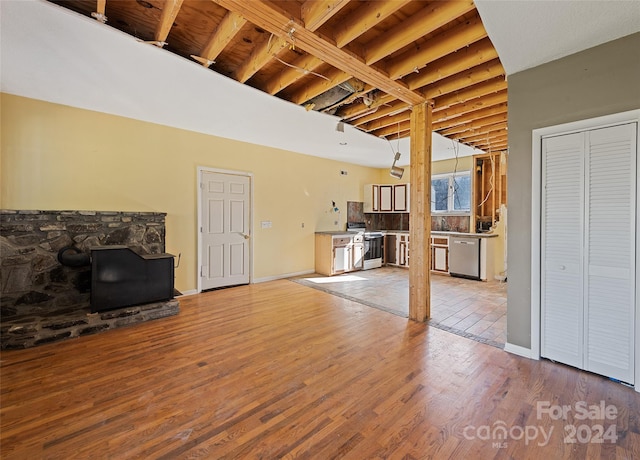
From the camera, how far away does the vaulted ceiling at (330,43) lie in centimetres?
197

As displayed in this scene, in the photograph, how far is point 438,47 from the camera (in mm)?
2430

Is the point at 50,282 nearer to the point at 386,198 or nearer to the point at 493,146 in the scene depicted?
the point at 386,198

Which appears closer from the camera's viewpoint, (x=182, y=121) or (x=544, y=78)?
(x=544, y=78)

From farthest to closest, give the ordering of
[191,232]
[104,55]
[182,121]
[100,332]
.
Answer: [191,232], [182,121], [100,332], [104,55]

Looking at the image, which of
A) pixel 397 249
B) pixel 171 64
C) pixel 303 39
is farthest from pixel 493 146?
pixel 171 64

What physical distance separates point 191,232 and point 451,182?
589cm

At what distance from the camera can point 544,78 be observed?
7.91 ft

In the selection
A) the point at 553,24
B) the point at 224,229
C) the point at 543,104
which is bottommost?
the point at 224,229

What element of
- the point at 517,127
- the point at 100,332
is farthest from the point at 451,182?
the point at 100,332

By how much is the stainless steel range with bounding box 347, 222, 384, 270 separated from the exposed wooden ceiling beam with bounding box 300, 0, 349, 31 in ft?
16.4

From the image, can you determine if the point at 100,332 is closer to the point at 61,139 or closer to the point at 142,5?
the point at 61,139

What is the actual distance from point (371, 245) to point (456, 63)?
4695 millimetres

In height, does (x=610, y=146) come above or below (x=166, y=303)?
above

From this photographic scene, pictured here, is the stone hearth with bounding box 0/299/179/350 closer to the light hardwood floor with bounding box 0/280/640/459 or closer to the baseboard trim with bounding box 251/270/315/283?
the light hardwood floor with bounding box 0/280/640/459
